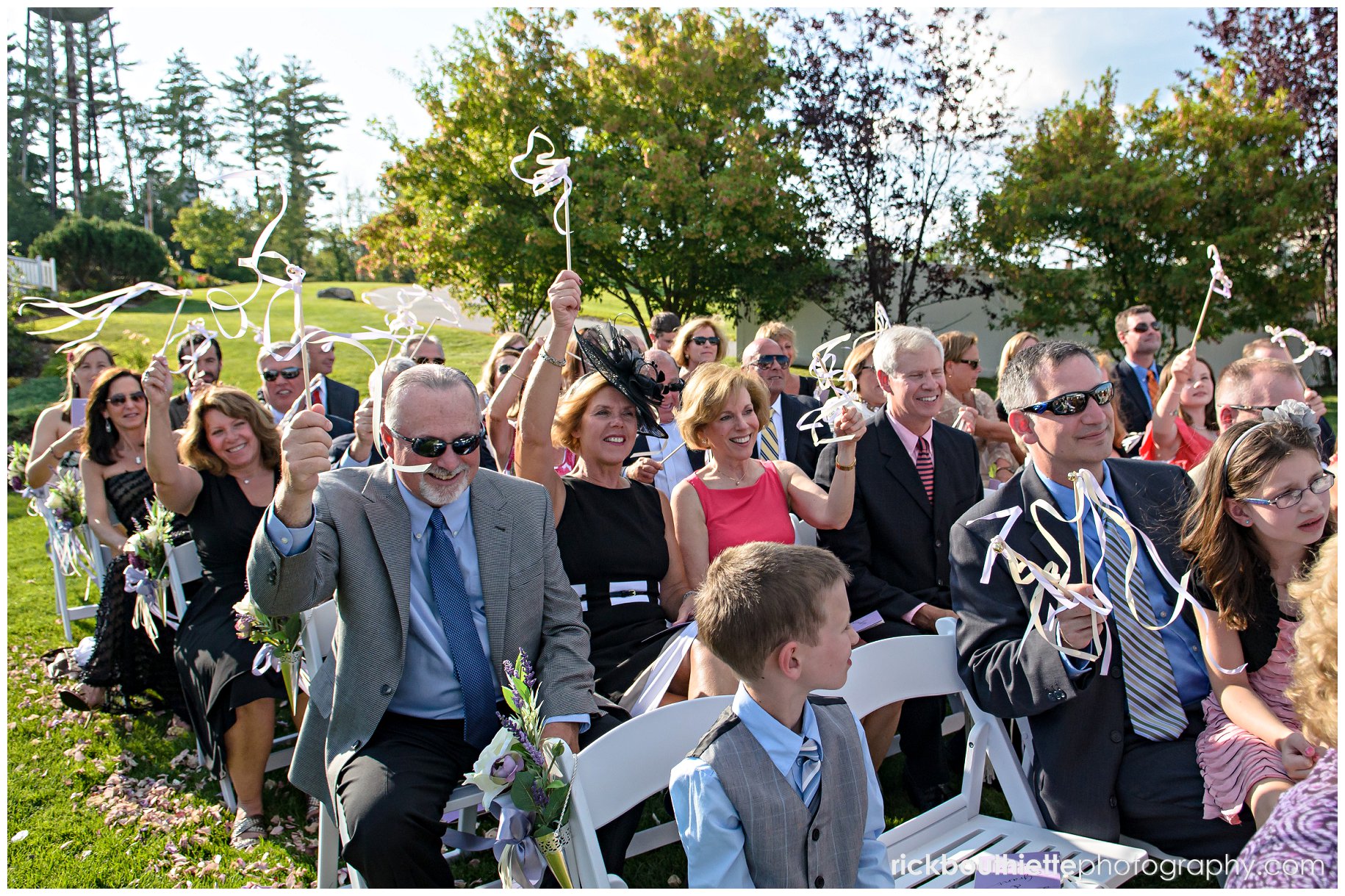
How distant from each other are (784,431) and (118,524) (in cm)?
413

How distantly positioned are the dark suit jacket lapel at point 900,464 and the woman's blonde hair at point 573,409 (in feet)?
4.42

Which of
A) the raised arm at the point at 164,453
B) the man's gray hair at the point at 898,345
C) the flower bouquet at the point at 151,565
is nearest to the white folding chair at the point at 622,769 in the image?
the man's gray hair at the point at 898,345

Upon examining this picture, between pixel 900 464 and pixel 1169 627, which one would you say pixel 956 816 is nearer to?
pixel 1169 627

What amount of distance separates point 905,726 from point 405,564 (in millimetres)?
2318

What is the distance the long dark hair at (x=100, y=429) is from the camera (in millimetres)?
5547

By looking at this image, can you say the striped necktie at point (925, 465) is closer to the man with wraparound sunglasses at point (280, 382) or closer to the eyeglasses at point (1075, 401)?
the eyeglasses at point (1075, 401)

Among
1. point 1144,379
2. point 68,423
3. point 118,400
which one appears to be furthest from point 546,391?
point 68,423

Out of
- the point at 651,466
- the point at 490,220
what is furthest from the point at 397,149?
the point at 651,466

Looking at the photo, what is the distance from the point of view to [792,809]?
227 cm

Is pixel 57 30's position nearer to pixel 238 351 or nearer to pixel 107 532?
pixel 238 351

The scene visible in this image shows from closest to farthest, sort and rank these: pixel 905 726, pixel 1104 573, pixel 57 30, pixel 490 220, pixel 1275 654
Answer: pixel 1275 654 < pixel 1104 573 < pixel 905 726 < pixel 490 220 < pixel 57 30

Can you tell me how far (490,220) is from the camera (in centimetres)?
1558

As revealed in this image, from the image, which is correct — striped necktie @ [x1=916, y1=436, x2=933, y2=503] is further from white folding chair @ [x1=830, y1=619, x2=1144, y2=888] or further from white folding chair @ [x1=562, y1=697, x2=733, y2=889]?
white folding chair @ [x1=562, y1=697, x2=733, y2=889]

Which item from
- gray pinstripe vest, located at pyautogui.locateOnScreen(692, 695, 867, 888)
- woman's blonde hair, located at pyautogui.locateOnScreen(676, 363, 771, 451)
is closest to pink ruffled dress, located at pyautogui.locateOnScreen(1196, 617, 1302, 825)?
gray pinstripe vest, located at pyautogui.locateOnScreen(692, 695, 867, 888)
